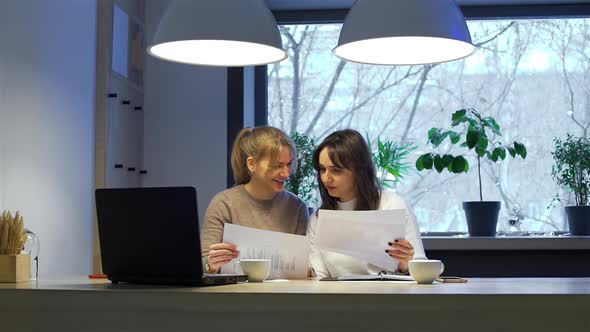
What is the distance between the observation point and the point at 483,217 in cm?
438

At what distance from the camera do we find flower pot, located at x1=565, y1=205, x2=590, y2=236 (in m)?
4.35

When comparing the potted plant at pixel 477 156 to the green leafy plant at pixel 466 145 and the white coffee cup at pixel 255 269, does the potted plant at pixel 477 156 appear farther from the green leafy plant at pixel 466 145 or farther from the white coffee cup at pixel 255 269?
the white coffee cup at pixel 255 269

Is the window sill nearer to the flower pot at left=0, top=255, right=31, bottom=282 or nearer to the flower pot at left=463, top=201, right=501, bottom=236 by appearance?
the flower pot at left=463, top=201, right=501, bottom=236

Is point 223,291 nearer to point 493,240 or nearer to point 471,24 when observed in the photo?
point 493,240

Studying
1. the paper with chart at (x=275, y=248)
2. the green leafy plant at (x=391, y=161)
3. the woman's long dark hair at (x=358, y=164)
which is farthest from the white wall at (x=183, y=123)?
the paper with chart at (x=275, y=248)

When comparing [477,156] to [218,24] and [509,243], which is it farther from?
[218,24]

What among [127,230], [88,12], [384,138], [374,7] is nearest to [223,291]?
[127,230]

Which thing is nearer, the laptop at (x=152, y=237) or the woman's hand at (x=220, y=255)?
the laptop at (x=152, y=237)

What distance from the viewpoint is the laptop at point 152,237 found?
2.07 meters

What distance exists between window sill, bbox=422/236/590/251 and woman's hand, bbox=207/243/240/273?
5.46ft

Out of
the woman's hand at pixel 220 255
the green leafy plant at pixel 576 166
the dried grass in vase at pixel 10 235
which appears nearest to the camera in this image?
the dried grass in vase at pixel 10 235

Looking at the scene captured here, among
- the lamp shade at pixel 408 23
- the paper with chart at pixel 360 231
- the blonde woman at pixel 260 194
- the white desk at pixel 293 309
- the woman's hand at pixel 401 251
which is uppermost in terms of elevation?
the lamp shade at pixel 408 23

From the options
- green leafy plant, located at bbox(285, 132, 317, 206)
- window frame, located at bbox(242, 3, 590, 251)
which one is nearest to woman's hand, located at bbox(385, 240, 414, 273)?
green leafy plant, located at bbox(285, 132, 317, 206)

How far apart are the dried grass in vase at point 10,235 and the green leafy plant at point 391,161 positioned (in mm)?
2551
